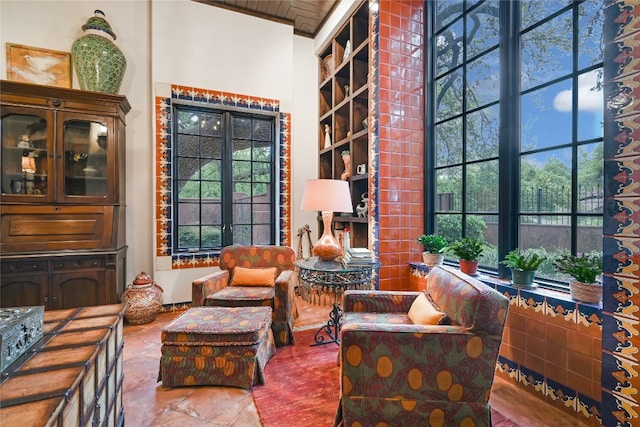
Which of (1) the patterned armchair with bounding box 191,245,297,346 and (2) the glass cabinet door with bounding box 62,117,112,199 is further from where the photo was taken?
(2) the glass cabinet door with bounding box 62,117,112,199

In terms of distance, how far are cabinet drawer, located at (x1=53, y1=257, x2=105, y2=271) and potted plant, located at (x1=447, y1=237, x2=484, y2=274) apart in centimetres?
311

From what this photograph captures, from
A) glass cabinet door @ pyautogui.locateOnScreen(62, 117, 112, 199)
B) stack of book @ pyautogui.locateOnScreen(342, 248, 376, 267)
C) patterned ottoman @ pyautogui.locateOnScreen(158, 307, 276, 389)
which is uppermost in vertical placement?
glass cabinet door @ pyautogui.locateOnScreen(62, 117, 112, 199)

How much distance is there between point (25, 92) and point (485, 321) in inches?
149

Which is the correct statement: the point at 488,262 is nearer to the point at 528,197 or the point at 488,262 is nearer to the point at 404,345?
the point at 528,197

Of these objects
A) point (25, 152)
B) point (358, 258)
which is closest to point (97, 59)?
point (25, 152)

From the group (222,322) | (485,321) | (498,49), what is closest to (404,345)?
(485,321)

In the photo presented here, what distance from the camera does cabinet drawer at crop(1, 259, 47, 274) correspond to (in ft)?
8.03

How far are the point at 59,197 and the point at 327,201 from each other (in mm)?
2368

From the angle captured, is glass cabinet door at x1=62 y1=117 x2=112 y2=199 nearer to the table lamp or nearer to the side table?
the table lamp

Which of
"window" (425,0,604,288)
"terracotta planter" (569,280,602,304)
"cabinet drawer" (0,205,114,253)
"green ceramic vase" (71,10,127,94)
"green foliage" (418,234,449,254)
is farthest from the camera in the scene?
"green ceramic vase" (71,10,127,94)

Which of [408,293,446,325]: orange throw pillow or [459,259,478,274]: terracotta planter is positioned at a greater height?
[459,259,478,274]: terracotta planter

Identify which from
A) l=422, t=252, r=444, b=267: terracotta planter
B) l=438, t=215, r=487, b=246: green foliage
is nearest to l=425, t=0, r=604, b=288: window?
l=438, t=215, r=487, b=246: green foliage

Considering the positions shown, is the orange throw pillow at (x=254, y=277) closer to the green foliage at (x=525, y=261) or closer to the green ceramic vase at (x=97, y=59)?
the green foliage at (x=525, y=261)

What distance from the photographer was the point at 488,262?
2.38 m
